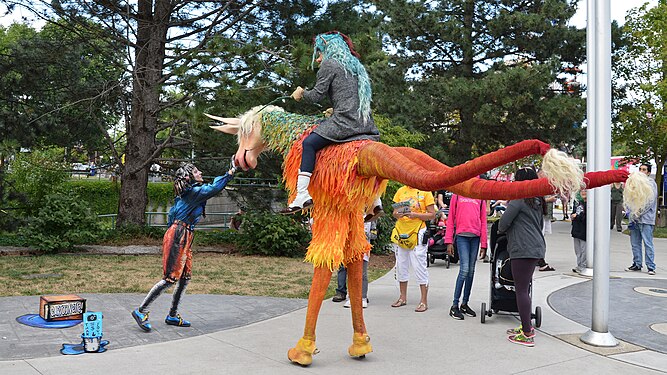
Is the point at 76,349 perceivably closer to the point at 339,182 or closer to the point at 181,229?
the point at 181,229

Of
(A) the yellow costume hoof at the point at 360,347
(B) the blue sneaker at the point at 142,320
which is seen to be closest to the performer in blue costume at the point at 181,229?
(B) the blue sneaker at the point at 142,320

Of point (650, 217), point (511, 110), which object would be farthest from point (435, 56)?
point (650, 217)

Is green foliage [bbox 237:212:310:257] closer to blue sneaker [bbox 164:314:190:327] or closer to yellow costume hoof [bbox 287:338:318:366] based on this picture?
blue sneaker [bbox 164:314:190:327]

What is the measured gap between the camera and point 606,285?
5980 millimetres

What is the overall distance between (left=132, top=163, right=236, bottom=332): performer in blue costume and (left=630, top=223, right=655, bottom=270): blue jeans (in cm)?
840

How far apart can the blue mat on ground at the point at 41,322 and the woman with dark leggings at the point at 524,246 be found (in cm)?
476

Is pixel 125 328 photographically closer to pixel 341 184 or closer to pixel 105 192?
pixel 341 184

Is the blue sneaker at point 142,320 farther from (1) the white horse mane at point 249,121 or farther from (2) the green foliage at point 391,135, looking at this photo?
(2) the green foliage at point 391,135

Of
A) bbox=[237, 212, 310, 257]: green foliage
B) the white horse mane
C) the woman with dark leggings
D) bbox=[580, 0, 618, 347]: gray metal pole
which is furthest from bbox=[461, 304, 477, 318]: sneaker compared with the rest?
bbox=[237, 212, 310, 257]: green foliage

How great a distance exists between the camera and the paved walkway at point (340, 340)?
4.94m

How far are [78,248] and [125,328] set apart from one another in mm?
7440

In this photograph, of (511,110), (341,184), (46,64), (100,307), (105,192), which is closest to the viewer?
(341,184)

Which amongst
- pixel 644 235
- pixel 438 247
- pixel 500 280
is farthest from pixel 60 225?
pixel 644 235

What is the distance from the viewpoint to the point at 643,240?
427 inches
